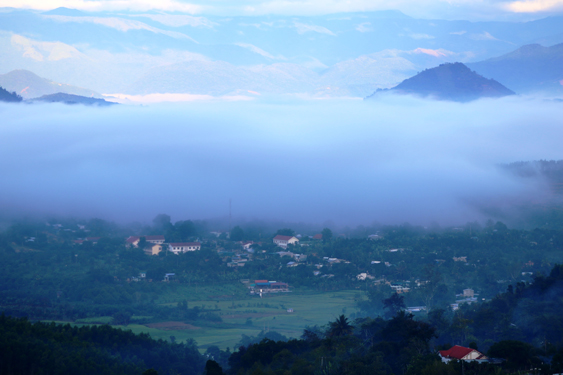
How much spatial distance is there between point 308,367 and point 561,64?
9270cm

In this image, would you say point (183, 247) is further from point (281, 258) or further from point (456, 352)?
point (456, 352)

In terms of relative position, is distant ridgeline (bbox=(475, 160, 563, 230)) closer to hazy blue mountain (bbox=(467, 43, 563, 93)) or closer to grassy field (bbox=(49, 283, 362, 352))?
grassy field (bbox=(49, 283, 362, 352))

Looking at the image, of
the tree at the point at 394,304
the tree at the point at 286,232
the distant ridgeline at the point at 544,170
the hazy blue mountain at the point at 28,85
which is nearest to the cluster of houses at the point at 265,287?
the tree at the point at 394,304

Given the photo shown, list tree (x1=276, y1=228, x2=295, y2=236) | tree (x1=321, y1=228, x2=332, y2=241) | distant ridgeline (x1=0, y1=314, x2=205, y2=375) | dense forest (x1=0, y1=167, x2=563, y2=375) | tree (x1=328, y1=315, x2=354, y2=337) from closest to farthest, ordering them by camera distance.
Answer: distant ridgeline (x1=0, y1=314, x2=205, y2=375) < dense forest (x1=0, y1=167, x2=563, y2=375) < tree (x1=328, y1=315, x2=354, y2=337) < tree (x1=321, y1=228, x2=332, y2=241) < tree (x1=276, y1=228, x2=295, y2=236)

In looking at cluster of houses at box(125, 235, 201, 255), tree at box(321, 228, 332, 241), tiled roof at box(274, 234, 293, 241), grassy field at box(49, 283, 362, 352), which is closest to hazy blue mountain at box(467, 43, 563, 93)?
tree at box(321, 228, 332, 241)

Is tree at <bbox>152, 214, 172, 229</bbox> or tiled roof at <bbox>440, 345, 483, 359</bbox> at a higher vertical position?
tree at <bbox>152, 214, 172, 229</bbox>

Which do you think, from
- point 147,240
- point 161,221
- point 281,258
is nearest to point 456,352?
point 281,258

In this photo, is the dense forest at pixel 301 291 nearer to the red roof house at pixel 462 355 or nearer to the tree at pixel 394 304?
the tree at pixel 394 304

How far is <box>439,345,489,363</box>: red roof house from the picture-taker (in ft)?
64.0

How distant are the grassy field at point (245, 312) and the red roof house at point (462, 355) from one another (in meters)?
10.2

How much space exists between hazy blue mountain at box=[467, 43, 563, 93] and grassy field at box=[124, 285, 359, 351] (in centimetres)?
7337

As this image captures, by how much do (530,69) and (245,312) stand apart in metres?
85.9

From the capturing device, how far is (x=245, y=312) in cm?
3331

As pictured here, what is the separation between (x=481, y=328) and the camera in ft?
83.9
